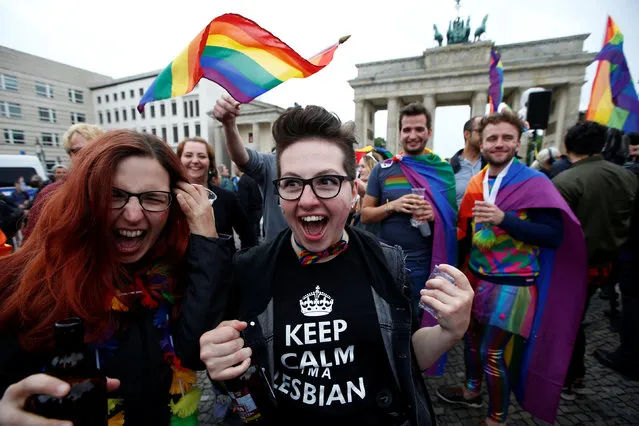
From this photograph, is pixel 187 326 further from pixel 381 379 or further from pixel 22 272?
pixel 381 379

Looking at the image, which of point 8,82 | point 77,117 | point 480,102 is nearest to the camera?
point 480,102

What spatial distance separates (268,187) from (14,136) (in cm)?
4967

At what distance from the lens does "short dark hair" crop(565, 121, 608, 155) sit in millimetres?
2980

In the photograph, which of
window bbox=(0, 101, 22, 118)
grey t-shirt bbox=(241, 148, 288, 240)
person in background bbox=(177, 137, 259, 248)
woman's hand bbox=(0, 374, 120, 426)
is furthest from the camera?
window bbox=(0, 101, 22, 118)

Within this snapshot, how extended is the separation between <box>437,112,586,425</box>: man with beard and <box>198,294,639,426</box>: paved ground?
347 mm

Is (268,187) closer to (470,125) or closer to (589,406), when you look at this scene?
(470,125)

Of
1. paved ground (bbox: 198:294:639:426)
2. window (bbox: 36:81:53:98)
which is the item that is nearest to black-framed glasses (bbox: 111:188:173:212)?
paved ground (bbox: 198:294:639:426)

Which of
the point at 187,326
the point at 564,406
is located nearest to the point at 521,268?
the point at 564,406

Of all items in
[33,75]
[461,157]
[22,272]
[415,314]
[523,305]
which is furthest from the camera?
[33,75]

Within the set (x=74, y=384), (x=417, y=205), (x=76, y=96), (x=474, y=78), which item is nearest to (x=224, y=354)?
(x=74, y=384)

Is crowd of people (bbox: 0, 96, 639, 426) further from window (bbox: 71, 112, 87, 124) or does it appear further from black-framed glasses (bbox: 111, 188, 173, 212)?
window (bbox: 71, 112, 87, 124)

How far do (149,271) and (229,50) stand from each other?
1600 mm

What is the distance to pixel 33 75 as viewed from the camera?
36.6 meters

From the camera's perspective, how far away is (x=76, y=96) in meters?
42.2
